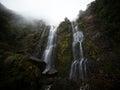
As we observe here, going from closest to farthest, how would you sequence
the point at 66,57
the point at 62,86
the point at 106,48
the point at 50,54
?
the point at 62,86
the point at 106,48
the point at 66,57
the point at 50,54

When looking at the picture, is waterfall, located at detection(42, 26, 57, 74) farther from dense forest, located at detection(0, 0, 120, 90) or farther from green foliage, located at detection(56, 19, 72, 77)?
green foliage, located at detection(56, 19, 72, 77)

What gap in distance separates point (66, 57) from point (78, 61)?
114 inches

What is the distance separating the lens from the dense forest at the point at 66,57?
9.93 m

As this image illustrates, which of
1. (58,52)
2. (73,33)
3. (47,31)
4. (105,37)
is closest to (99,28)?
(105,37)

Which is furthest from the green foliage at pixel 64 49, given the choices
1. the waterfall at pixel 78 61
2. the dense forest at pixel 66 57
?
the waterfall at pixel 78 61

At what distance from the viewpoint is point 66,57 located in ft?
62.7

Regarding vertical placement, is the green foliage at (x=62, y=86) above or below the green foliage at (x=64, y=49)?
below

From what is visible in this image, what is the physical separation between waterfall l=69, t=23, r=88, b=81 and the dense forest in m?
0.62

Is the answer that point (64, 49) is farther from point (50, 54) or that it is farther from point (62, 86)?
point (62, 86)

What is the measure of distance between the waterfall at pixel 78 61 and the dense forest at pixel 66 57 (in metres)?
0.62

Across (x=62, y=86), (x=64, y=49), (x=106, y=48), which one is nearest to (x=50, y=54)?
(x=64, y=49)

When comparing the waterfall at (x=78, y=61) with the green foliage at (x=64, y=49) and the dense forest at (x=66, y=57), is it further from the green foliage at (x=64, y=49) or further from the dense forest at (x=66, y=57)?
the green foliage at (x=64, y=49)

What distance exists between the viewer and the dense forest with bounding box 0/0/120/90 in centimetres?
993

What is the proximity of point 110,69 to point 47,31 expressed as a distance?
18.0 meters
